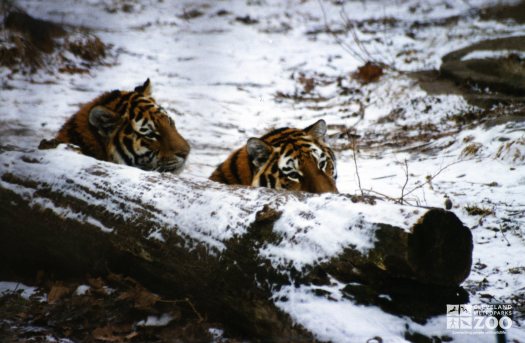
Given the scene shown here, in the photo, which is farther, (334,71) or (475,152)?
(334,71)

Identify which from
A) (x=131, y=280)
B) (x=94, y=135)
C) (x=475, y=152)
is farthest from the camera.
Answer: (x=475, y=152)

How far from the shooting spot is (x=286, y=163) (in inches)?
147

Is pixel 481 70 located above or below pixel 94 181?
above

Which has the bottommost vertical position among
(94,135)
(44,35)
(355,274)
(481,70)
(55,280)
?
(55,280)

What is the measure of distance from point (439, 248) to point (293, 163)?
1583 mm

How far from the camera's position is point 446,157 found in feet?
18.2

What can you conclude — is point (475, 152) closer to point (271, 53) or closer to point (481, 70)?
point (481, 70)

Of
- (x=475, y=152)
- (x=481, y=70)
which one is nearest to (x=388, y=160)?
(x=475, y=152)

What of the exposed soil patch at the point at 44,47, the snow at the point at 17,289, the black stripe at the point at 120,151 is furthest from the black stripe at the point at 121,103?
the exposed soil patch at the point at 44,47

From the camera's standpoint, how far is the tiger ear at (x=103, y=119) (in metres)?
4.08

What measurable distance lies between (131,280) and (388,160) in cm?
382

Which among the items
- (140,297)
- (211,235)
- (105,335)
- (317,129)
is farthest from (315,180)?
(105,335)

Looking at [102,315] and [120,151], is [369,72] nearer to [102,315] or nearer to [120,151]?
[120,151]

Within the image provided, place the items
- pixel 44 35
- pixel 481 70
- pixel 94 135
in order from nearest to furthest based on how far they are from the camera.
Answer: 1. pixel 94 135
2. pixel 481 70
3. pixel 44 35
